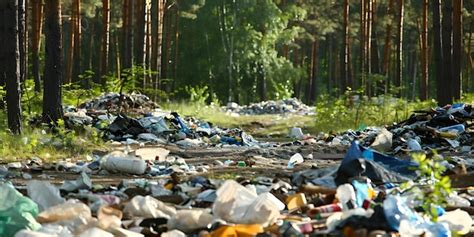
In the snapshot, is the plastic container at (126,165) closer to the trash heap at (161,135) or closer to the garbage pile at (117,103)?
the trash heap at (161,135)

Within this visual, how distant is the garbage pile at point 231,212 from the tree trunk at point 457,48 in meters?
18.7

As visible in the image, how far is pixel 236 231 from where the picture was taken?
5672 millimetres

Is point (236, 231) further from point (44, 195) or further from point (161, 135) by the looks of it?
point (161, 135)

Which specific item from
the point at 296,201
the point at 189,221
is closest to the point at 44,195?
the point at 189,221

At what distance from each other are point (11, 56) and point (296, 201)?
8864mm

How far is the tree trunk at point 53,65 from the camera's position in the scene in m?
16.1

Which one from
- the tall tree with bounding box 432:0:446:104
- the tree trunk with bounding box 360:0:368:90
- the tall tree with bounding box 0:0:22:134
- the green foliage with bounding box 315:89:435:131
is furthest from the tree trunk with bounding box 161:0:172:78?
the tall tree with bounding box 0:0:22:134

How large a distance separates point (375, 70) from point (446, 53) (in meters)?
15.5

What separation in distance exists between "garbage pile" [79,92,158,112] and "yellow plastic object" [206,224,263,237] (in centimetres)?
1701

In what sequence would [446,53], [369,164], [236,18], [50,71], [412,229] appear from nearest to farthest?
[412,229]
[369,164]
[50,71]
[446,53]
[236,18]

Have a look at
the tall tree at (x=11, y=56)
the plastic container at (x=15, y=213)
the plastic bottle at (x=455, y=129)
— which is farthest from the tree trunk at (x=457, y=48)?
the plastic container at (x=15, y=213)

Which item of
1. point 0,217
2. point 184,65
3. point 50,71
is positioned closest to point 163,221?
point 0,217

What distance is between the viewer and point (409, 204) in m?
6.30

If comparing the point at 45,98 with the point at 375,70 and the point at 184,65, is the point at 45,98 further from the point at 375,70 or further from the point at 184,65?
the point at 184,65
